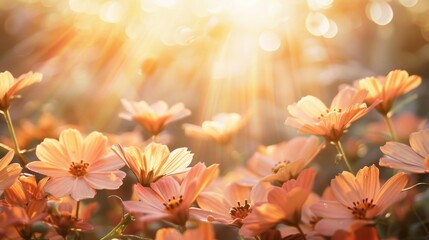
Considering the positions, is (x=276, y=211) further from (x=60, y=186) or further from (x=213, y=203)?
(x=60, y=186)

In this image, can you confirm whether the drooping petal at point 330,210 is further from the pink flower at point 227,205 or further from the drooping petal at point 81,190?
the drooping petal at point 81,190

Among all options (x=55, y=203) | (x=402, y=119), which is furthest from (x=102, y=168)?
(x=402, y=119)

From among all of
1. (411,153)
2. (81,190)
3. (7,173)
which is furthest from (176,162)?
(411,153)

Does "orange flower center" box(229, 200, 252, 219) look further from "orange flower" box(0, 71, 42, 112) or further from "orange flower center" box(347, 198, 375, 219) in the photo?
"orange flower" box(0, 71, 42, 112)

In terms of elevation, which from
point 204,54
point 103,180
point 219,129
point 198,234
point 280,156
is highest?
point 204,54

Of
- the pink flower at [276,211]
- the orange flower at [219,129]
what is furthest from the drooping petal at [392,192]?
the orange flower at [219,129]

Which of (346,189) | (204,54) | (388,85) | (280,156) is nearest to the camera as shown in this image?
(346,189)

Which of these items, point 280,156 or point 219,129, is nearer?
point 280,156
